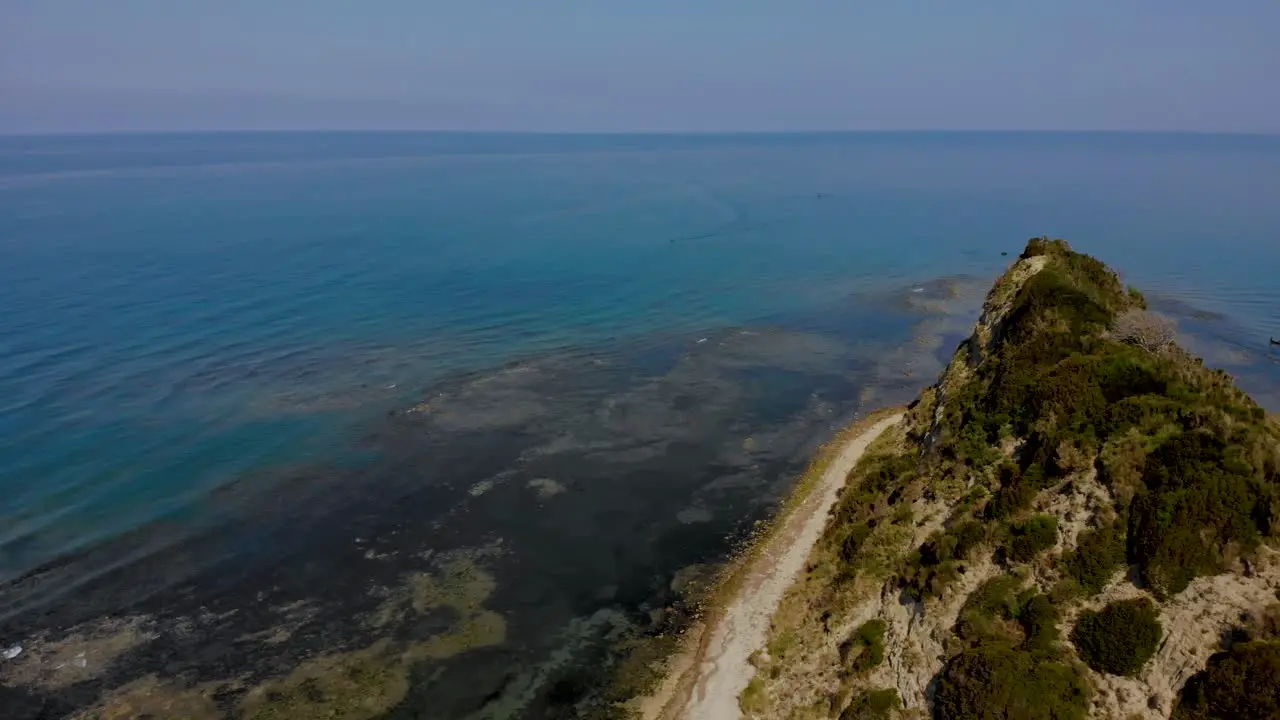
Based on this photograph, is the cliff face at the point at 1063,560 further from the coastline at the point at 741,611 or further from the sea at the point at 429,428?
the sea at the point at 429,428

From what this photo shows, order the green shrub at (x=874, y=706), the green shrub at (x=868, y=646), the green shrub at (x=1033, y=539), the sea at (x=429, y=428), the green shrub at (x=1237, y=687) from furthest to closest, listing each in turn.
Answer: the sea at (x=429, y=428) < the green shrub at (x=868, y=646) < the green shrub at (x=1033, y=539) < the green shrub at (x=874, y=706) < the green shrub at (x=1237, y=687)

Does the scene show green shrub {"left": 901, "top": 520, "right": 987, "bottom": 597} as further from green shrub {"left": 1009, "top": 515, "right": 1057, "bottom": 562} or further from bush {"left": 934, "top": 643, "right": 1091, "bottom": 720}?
bush {"left": 934, "top": 643, "right": 1091, "bottom": 720}

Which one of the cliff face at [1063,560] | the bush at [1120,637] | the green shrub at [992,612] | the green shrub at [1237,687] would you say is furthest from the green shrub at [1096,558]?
the green shrub at [1237,687]

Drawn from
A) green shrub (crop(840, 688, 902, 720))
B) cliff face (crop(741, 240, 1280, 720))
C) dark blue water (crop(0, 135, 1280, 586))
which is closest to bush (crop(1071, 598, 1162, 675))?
cliff face (crop(741, 240, 1280, 720))

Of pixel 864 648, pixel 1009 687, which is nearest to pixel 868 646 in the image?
pixel 864 648

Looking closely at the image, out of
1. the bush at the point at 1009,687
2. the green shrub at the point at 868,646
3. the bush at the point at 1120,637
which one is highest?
the bush at the point at 1120,637
